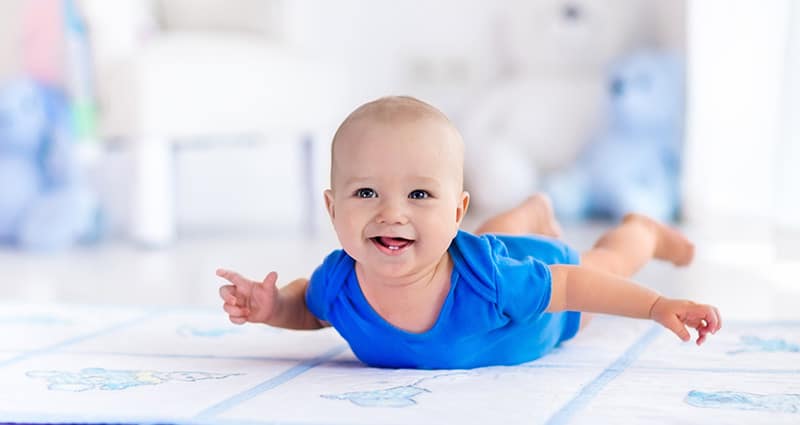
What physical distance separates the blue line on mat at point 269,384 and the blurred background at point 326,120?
693 mm

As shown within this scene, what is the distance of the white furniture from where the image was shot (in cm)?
295

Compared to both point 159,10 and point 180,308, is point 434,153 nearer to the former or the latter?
point 180,308

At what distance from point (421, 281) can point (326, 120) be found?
6.92 ft

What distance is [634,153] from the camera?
11.6 feet

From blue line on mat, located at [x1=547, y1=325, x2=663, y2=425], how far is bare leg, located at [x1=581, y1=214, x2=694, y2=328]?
3.2 inches

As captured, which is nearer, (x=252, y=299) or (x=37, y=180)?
(x=252, y=299)

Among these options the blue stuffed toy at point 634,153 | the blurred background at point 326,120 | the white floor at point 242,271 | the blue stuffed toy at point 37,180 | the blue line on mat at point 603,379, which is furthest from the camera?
the blue stuffed toy at point 634,153

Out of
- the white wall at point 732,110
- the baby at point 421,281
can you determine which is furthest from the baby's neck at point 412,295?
the white wall at point 732,110

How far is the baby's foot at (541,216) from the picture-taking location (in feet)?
5.24

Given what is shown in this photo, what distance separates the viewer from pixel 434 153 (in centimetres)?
115

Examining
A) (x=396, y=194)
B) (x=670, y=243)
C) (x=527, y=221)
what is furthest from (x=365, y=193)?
(x=670, y=243)

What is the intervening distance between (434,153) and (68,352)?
1.83ft

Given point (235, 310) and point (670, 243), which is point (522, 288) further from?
point (670, 243)

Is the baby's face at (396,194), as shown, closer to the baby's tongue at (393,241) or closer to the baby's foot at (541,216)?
the baby's tongue at (393,241)
